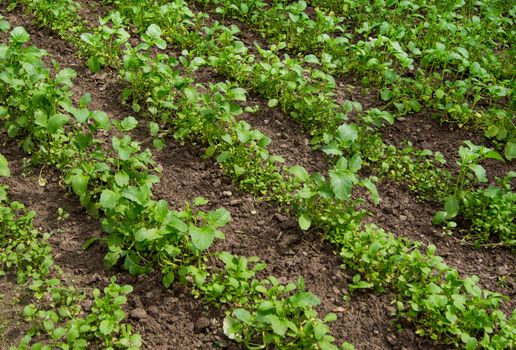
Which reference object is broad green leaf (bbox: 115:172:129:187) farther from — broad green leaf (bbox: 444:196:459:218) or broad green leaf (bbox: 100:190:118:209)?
broad green leaf (bbox: 444:196:459:218)

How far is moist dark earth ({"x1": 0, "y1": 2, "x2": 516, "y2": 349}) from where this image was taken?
11.0 ft

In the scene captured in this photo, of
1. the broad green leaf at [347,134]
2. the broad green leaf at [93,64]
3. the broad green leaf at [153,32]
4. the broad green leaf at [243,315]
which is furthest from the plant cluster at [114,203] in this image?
the broad green leaf at [347,134]

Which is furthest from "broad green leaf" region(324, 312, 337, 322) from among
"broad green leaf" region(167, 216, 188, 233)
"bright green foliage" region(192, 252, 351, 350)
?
"broad green leaf" region(167, 216, 188, 233)

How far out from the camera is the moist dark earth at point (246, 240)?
3.37m

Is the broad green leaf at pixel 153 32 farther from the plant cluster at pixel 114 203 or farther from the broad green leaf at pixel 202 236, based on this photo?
the broad green leaf at pixel 202 236

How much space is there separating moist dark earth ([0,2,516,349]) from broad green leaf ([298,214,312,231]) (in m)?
0.16

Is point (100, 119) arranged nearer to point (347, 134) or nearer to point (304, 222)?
point (304, 222)

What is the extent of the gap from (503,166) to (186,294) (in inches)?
103

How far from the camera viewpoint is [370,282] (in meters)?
3.61

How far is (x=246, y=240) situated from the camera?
384 centimetres

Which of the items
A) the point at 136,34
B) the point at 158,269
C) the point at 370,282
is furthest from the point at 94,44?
the point at 370,282

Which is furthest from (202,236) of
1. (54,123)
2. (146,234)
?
(54,123)

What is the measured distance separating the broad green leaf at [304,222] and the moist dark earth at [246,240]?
0.16m

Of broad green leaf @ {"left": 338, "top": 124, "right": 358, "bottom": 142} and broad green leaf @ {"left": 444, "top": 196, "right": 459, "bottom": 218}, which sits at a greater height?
broad green leaf @ {"left": 338, "top": 124, "right": 358, "bottom": 142}
